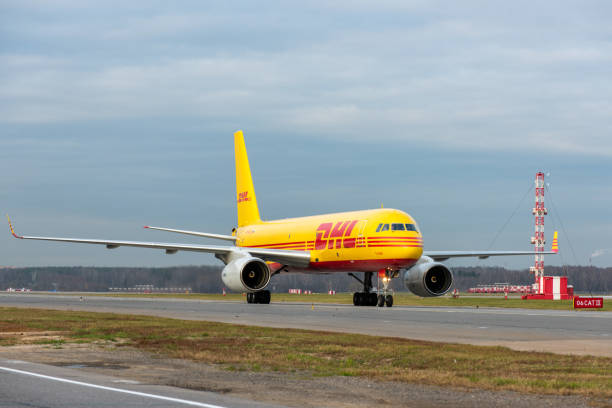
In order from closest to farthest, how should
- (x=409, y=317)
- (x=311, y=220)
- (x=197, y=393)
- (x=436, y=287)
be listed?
(x=197, y=393) < (x=409, y=317) < (x=436, y=287) < (x=311, y=220)

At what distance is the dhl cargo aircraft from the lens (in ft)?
143

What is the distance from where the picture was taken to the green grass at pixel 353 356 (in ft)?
43.2

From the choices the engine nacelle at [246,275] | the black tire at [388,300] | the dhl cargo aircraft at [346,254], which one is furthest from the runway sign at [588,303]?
the engine nacelle at [246,275]

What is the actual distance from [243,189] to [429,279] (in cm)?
1970

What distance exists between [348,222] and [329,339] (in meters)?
26.7

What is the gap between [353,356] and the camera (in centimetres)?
1653

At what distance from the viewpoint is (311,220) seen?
5081cm

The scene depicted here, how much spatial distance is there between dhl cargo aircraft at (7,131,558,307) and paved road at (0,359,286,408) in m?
31.0

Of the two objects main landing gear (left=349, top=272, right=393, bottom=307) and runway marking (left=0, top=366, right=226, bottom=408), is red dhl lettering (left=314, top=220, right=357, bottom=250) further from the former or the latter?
runway marking (left=0, top=366, right=226, bottom=408)

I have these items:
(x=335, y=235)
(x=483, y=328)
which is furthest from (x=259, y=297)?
(x=483, y=328)

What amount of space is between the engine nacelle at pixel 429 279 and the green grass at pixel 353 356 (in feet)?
73.6

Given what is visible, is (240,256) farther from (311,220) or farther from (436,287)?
(436,287)

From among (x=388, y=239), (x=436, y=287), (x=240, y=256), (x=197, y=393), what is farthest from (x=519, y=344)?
(x=240, y=256)

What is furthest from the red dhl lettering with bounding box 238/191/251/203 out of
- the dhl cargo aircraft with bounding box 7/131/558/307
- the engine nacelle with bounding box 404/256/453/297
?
the engine nacelle with bounding box 404/256/453/297
